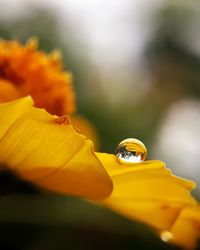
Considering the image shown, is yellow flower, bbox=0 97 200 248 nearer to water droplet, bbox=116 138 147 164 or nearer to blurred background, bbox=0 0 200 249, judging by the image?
water droplet, bbox=116 138 147 164

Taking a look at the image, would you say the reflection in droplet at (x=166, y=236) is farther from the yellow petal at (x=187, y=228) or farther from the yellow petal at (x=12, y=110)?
the yellow petal at (x=12, y=110)

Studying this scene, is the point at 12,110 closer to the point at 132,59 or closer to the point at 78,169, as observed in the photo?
the point at 78,169

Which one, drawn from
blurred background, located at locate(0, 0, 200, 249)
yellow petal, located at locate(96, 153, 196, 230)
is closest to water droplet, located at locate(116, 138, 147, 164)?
yellow petal, located at locate(96, 153, 196, 230)

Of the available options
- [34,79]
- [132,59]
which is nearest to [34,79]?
[34,79]

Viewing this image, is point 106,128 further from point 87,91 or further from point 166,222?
point 166,222

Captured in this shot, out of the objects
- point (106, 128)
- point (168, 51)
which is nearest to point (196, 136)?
point (106, 128)

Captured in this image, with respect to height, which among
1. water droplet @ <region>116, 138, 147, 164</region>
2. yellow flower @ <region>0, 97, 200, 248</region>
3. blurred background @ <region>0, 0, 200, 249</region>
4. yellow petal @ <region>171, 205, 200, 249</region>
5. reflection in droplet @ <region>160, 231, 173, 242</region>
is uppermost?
yellow flower @ <region>0, 97, 200, 248</region>
